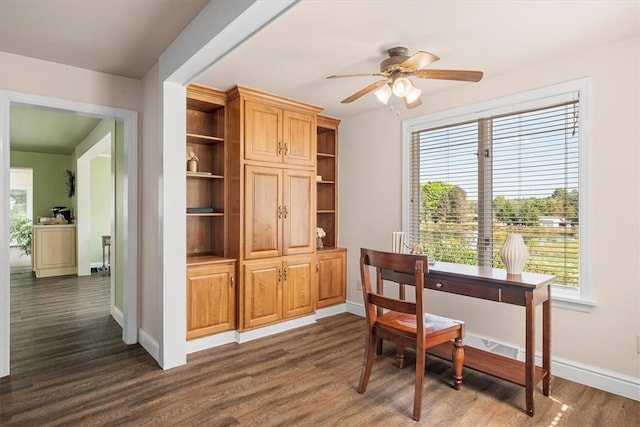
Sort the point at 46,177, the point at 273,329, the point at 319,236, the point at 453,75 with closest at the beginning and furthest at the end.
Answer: the point at 453,75, the point at 273,329, the point at 319,236, the point at 46,177

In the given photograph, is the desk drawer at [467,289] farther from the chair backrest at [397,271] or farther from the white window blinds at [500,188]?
the white window blinds at [500,188]

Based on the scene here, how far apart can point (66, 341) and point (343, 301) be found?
2.98 metres

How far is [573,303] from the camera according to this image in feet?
8.98

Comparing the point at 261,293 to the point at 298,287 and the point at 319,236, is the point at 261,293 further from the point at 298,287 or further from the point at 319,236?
the point at 319,236

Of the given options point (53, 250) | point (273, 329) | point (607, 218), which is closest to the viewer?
point (607, 218)

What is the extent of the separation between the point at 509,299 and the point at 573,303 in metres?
0.78

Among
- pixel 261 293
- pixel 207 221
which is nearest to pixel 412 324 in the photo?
pixel 261 293

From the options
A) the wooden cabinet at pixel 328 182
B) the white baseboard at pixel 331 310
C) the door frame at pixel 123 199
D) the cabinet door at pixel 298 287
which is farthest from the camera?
the wooden cabinet at pixel 328 182

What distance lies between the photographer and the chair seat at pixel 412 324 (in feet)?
7.78

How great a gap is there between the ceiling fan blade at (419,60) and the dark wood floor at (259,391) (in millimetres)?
2223

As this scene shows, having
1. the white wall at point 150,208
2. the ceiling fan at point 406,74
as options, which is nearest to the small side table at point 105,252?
the white wall at point 150,208

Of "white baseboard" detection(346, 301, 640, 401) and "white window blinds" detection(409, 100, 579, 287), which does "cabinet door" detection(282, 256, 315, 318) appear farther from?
"white baseboard" detection(346, 301, 640, 401)

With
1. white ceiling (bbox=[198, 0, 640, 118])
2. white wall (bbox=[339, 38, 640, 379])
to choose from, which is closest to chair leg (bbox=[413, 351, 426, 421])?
white wall (bbox=[339, 38, 640, 379])

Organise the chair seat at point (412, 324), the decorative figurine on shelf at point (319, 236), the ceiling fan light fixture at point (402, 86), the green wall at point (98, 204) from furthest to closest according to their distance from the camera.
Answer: the green wall at point (98, 204) → the decorative figurine on shelf at point (319, 236) → the ceiling fan light fixture at point (402, 86) → the chair seat at point (412, 324)
